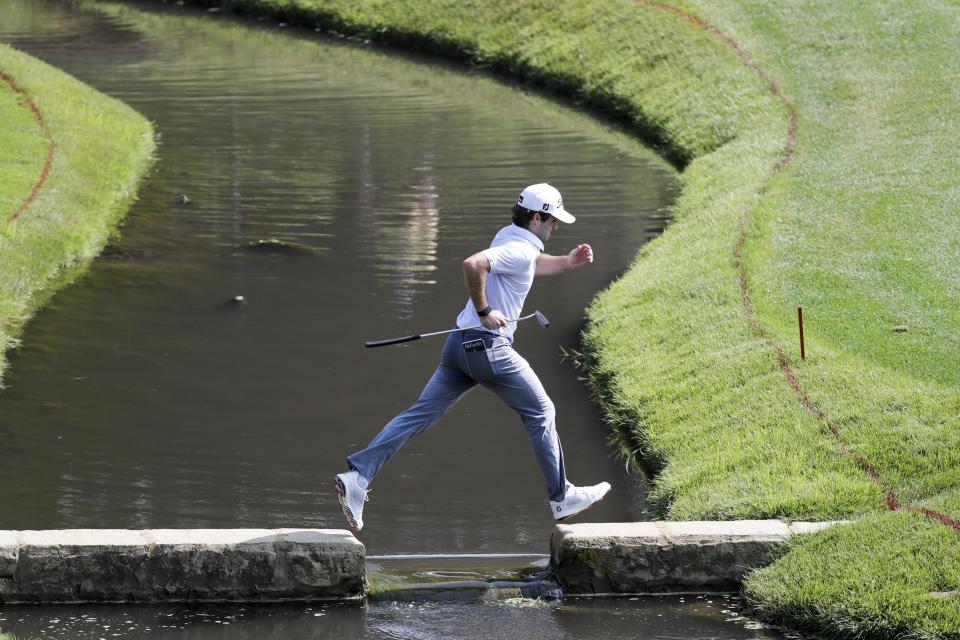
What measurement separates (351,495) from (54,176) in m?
11.0

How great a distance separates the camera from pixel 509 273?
7.56 metres

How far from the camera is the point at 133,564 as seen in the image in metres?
7.15

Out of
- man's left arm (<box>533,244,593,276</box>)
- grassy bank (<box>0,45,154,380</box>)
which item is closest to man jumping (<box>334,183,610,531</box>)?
man's left arm (<box>533,244,593,276</box>)

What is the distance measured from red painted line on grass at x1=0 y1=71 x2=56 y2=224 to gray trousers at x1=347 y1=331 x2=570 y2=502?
8856 millimetres

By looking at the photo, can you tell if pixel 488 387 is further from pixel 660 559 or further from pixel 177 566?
pixel 177 566

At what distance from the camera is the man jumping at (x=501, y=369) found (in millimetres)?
7562

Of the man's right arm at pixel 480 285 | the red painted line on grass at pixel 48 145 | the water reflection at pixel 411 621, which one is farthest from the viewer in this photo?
the red painted line on grass at pixel 48 145

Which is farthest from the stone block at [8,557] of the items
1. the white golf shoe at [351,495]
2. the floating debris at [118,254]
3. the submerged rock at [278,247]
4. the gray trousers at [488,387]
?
the floating debris at [118,254]

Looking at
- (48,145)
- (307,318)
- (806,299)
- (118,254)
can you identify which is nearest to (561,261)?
(806,299)

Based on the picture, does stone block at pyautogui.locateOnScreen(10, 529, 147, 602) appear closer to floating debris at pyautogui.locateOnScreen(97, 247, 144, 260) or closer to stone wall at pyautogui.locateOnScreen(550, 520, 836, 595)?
stone wall at pyautogui.locateOnScreen(550, 520, 836, 595)

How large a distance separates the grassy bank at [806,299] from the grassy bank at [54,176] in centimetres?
544

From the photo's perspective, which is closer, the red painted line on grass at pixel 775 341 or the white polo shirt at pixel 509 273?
the white polo shirt at pixel 509 273

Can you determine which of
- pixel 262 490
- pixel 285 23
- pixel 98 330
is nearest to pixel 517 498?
pixel 262 490

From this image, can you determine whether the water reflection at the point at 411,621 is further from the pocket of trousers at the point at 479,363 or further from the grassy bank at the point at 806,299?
the pocket of trousers at the point at 479,363
